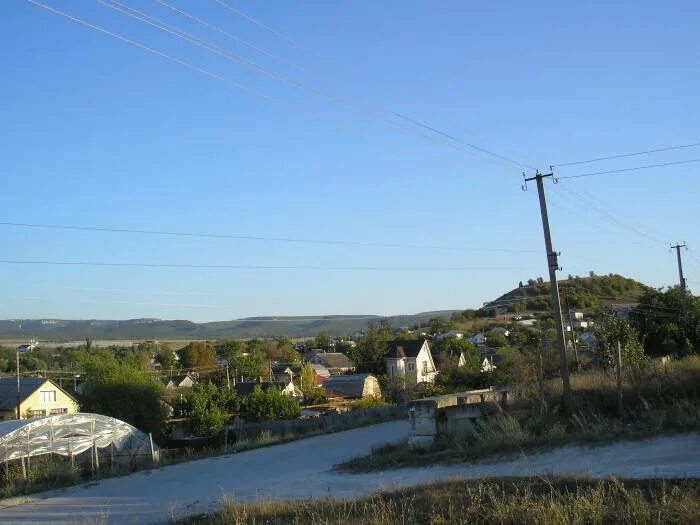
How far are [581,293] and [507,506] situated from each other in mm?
96317

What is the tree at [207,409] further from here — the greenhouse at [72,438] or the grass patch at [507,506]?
the grass patch at [507,506]

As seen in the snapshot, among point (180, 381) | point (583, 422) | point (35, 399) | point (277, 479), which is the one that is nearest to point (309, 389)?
point (35, 399)

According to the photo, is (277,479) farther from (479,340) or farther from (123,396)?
(479,340)

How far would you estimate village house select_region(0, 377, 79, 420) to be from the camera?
192 ft

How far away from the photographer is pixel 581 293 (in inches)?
3930

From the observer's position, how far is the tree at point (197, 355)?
11188cm

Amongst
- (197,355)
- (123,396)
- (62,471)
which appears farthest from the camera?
(197,355)

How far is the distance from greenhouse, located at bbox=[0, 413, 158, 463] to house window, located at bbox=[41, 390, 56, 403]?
35.1 metres

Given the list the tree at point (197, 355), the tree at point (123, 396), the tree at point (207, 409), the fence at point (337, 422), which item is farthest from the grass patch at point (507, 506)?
the tree at point (197, 355)

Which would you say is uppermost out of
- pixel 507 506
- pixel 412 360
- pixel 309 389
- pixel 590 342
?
pixel 590 342

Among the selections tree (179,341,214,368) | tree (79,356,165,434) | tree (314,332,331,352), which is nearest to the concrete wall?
tree (79,356,165,434)

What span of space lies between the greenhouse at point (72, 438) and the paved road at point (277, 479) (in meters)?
5.49

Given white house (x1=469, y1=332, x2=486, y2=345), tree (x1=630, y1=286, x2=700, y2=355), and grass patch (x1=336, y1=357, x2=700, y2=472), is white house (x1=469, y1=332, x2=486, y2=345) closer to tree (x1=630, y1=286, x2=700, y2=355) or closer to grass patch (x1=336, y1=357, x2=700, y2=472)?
tree (x1=630, y1=286, x2=700, y2=355)

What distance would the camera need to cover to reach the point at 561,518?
7.50 meters
